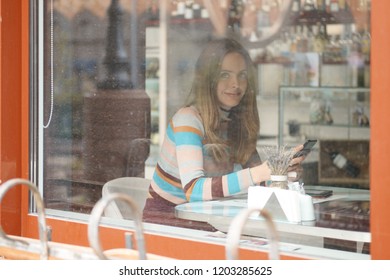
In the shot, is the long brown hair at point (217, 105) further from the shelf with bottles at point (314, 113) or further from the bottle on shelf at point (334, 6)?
the bottle on shelf at point (334, 6)

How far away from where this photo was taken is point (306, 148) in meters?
3.51

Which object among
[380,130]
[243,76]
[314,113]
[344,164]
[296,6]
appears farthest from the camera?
[314,113]

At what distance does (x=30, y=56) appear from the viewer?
3500 mm

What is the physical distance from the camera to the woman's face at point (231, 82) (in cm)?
341

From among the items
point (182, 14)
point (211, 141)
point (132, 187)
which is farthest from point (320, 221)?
point (182, 14)

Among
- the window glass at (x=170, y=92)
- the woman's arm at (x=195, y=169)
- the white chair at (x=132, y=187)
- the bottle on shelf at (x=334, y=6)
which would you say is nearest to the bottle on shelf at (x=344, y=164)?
the window glass at (x=170, y=92)

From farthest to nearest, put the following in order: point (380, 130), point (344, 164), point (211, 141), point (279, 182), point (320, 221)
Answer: point (211, 141) → point (344, 164) → point (279, 182) → point (320, 221) → point (380, 130)

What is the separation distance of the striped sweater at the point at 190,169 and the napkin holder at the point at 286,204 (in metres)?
0.33

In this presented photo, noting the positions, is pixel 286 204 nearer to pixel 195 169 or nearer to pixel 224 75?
pixel 195 169

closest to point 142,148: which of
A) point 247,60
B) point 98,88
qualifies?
point 98,88

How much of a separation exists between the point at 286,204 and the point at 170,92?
0.97 metres

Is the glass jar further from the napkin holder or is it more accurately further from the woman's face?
the woman's face

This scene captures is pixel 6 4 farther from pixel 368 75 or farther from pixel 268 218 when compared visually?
pixel 268 218

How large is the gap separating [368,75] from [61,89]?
158 cm
